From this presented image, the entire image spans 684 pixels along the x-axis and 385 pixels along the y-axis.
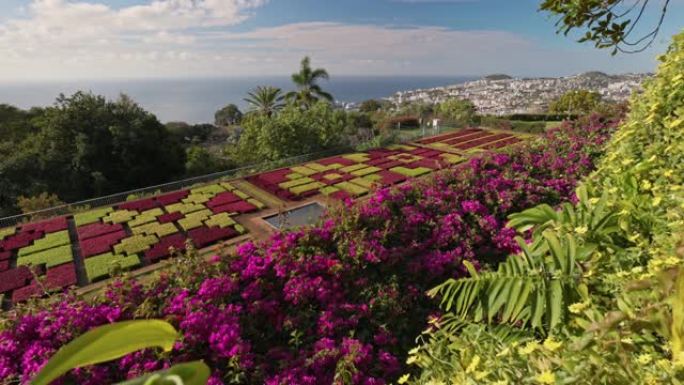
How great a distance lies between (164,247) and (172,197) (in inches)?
196

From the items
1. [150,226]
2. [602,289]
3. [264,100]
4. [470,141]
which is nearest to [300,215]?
[150,226]

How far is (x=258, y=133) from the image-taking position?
24.1m

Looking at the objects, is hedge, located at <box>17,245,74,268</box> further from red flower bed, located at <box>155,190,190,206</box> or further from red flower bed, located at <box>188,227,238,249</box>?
red flower bed, located at <box>155,190,190,206</box>

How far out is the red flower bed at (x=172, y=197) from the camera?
45.9ft

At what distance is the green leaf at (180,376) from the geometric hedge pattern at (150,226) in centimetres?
621

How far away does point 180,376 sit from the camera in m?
0.64

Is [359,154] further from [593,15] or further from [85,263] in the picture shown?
[593,15]

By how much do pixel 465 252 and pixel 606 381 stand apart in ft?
18.7

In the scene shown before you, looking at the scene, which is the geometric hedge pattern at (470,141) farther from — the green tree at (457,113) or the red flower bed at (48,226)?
the red flower bed at (48,226)

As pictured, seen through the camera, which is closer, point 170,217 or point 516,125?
point 170,217

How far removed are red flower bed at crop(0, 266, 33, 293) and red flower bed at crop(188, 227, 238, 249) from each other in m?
4.00

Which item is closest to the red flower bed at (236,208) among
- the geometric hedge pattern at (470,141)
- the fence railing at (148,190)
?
the fence railing at (148,190)

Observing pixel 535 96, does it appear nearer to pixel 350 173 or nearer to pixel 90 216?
pixel 350 173

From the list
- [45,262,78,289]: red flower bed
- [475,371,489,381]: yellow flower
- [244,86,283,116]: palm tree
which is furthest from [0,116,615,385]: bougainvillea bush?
[244,86,283,116]: palm tree
